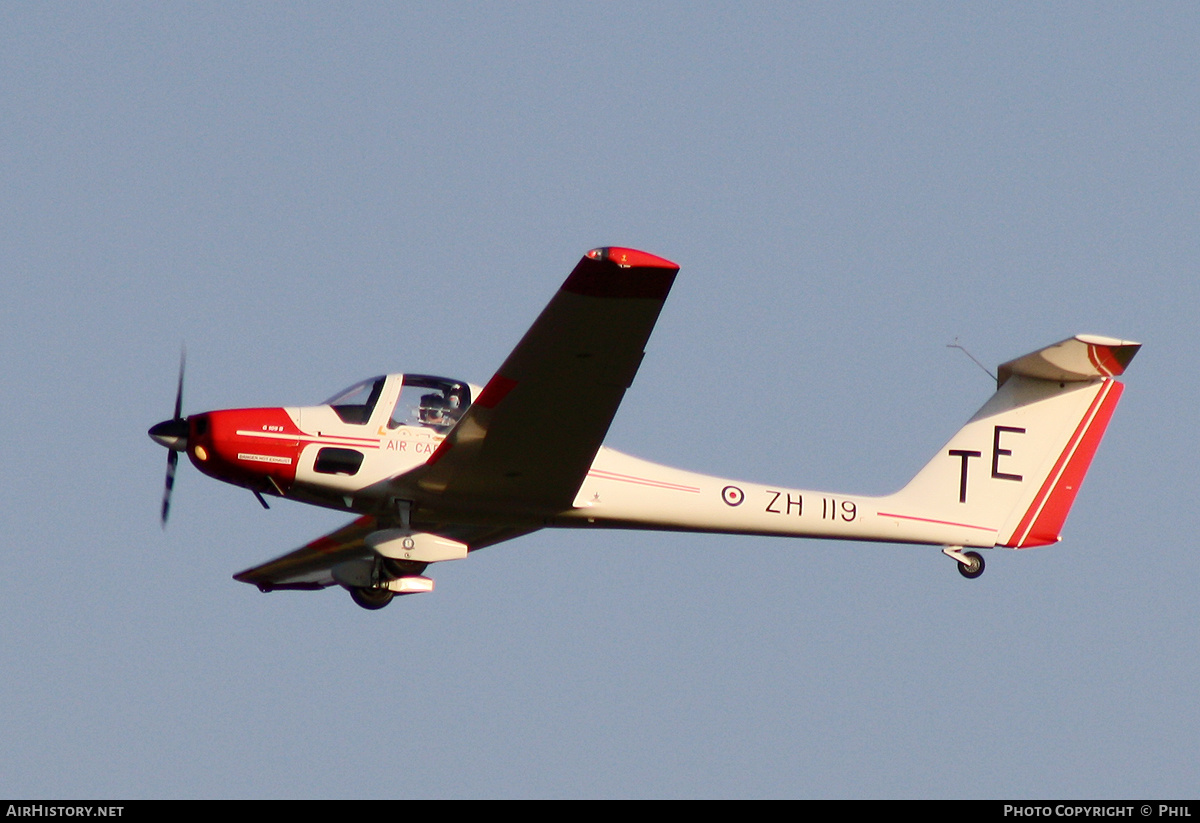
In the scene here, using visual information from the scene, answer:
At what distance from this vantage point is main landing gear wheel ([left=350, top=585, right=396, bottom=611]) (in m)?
14.5

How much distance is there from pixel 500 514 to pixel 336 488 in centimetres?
160

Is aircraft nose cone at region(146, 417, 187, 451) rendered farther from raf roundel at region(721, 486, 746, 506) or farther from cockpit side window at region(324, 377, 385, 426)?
raf roundel at region(721, 486, 746, 506)

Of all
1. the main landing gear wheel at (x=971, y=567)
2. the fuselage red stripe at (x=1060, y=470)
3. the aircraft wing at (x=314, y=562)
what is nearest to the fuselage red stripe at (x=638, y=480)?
the aircraft wing at (x=314, y=562)

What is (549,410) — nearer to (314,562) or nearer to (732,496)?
(732,496)

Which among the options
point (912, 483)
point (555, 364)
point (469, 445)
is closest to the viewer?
point (555, 364)

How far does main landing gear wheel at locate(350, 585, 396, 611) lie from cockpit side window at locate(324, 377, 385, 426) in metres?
1.82

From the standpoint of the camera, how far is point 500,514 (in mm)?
14266

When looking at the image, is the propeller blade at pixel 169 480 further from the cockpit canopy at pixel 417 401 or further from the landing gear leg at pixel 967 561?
the landing gear leg at pixel 967 561

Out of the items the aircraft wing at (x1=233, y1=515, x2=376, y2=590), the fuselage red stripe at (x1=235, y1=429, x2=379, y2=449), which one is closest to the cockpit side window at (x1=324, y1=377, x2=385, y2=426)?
the fuselage red stripe at (x1=235, y1=429, x2=379, y2=449)

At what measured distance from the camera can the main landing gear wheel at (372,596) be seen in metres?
14.5

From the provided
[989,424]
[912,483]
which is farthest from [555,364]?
[989,424]
